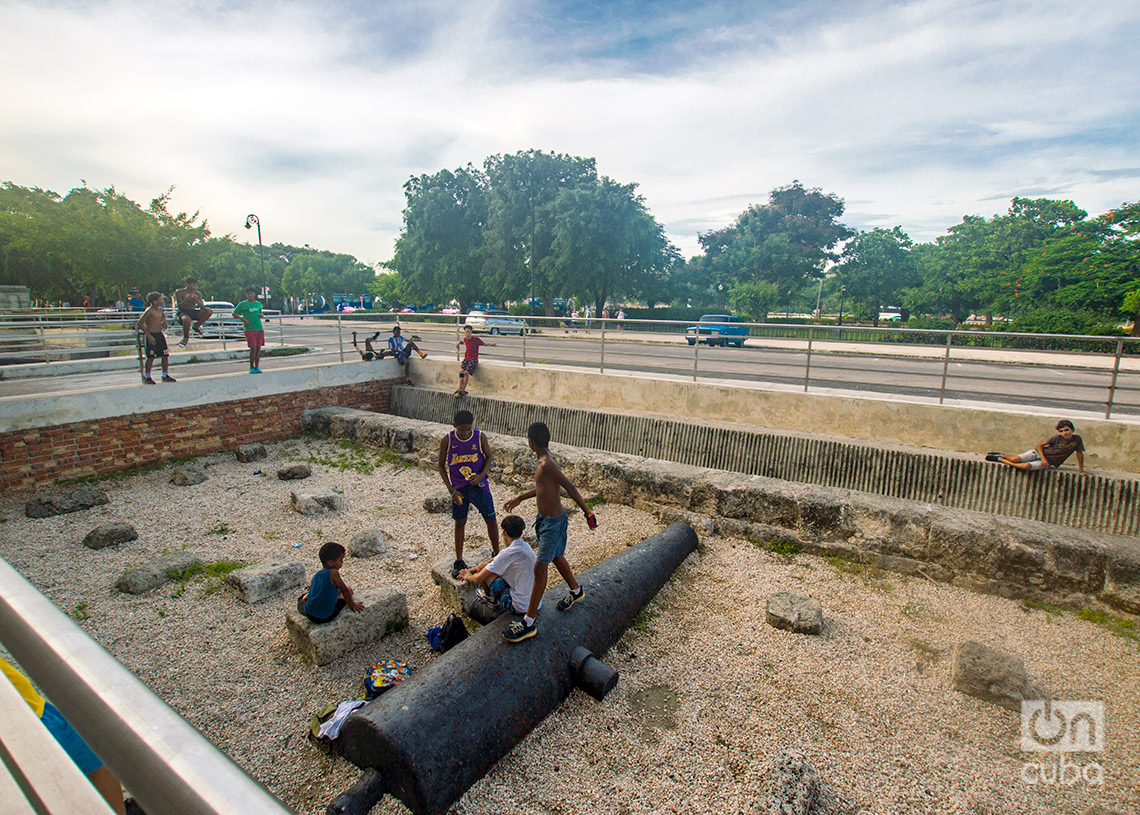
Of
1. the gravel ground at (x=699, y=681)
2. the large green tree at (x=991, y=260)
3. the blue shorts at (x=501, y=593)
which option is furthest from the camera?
the large green tree at (x=991, y=260)

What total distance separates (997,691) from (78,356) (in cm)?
1985

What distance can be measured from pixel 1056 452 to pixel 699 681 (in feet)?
17.6

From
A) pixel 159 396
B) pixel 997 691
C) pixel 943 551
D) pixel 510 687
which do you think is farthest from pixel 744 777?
pixel 159 396

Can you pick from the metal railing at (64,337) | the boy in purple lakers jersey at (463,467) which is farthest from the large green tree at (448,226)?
the boy in purple lakers jersey at (463,467)

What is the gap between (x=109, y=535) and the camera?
6.44 m

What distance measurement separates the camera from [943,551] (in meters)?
5.72

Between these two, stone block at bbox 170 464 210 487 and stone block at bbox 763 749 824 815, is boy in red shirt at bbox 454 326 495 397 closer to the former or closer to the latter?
Answer: stone block at bbox 170 464 210 487

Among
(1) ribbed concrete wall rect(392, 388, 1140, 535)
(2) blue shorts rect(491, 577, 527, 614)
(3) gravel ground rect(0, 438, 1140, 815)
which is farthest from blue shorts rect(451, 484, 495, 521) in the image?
(1) ribbed concrete wall rect(392, 388, 1140, 535)

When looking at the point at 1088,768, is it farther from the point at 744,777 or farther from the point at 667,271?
the point at 667,271

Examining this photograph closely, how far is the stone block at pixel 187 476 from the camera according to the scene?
8539 millimetres

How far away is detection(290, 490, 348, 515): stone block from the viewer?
24.6ft

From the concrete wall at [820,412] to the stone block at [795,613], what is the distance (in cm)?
406

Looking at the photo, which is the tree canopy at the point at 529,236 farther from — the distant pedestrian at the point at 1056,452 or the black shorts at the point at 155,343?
the distant pedestrian at the point at 1056,452

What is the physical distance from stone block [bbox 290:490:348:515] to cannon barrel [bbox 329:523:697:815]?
438 cm
